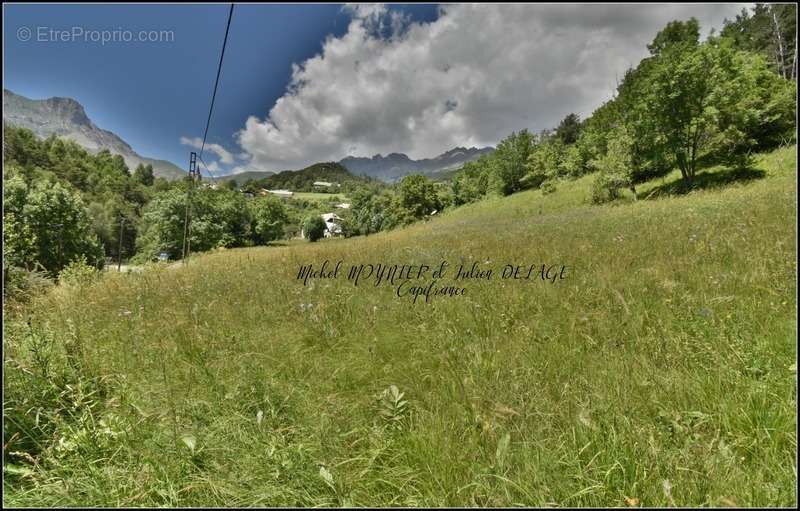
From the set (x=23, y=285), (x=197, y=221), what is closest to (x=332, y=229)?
(x=197, y=221)

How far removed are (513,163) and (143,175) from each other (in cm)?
15583

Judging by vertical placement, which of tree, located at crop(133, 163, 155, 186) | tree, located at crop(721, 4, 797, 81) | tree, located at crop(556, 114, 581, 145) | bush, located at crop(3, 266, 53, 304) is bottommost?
bush, located at crop(3, 266, 53, 304)

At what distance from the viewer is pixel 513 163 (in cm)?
4191

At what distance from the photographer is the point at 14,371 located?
7.22 feet

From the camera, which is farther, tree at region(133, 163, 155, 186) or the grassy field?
tree at region(133, 163, 155, 186)

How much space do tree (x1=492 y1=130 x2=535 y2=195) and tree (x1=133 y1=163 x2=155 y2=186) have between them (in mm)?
144761

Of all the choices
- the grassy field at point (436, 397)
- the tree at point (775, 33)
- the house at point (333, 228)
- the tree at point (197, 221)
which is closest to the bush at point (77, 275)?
the grassy field at point (436, 397)

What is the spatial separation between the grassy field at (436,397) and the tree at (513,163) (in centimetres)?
4137

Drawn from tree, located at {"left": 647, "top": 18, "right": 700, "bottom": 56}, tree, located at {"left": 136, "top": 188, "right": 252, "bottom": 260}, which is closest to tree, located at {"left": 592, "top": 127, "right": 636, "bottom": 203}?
tree, located at {"left": 647, "top": 18, "right": 700, "bottom": 56}

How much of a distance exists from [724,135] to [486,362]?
21882mm

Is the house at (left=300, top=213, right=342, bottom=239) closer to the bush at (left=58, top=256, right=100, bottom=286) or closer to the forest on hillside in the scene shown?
the forest on hillside

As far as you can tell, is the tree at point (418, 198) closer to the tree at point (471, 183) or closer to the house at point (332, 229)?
the tree at point (471, 183)

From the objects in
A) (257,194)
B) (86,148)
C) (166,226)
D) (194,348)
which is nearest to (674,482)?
(194,348)

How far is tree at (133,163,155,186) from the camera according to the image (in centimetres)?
12469
